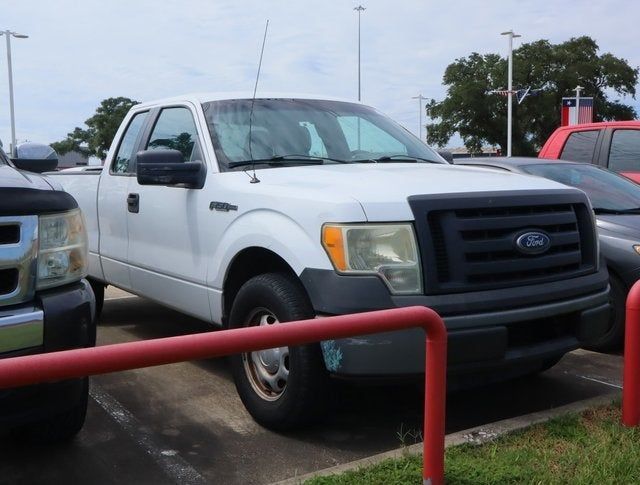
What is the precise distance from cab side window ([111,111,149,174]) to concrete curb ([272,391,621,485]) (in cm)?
314

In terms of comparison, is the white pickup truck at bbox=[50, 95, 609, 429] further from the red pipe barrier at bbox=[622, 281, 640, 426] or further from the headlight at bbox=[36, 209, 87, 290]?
the headlight at bbox=[36, 209, 87, 290]

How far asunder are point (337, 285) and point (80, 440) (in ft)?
5.30

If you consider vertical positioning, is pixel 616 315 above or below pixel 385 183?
below

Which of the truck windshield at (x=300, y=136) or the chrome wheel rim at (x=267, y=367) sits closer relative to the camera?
the chrome wheel rim at (x=267, y=367)

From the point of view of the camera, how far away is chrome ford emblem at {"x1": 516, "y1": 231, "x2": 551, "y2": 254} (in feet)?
11.5

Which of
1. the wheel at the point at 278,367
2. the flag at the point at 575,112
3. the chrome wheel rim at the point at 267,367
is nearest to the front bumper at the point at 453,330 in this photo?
the wheel at the point at 278,367

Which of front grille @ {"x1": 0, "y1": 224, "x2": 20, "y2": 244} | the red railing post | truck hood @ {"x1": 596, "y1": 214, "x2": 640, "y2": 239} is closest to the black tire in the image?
front grille @ {"x1": 0, "y1": 224, "x2": 20, "y2": 244}

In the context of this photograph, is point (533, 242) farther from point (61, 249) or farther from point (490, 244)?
point (61, 249)

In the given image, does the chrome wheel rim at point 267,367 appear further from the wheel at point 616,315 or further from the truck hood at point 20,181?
the wheel at point 616,315

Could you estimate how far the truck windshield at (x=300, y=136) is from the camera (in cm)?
439

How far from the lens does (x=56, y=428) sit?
3.43 meters

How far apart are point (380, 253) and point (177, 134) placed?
2237 mm

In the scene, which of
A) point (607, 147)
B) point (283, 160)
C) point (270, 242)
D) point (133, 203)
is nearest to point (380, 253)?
point (270, 242)

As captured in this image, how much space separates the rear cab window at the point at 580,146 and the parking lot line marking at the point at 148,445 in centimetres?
588
